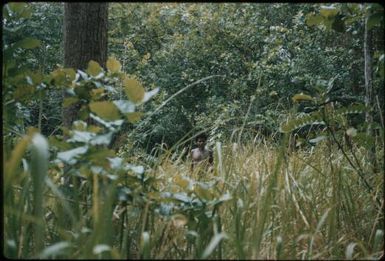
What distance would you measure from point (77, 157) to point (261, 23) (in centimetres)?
702

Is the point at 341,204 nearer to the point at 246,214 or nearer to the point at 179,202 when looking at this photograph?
the point at 246,214

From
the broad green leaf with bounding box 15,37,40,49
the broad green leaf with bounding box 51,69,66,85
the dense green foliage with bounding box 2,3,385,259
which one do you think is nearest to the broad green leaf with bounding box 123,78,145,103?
the dense green foliage with bounding box 2,3,385,259

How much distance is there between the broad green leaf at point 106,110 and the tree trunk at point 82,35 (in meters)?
0.97

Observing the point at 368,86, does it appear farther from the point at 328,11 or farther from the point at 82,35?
the point at 82,35

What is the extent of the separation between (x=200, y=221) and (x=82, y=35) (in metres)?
1.26

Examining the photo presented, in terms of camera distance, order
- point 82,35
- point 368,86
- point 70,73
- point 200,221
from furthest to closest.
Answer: point 82,35
point 368,86
point 70,73
point 200,221

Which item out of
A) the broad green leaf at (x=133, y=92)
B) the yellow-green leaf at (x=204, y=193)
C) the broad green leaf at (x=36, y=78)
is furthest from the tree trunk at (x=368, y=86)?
the broad green leaf at (x=36, y=78)

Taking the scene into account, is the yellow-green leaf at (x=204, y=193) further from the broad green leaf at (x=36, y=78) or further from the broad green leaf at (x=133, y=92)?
the broad green leaf at (x=36, y=78)

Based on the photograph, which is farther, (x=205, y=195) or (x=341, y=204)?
(x=341, y=204)

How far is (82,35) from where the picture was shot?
7.92 feet

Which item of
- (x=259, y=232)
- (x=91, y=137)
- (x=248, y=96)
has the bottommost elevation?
(x=259, y=232)

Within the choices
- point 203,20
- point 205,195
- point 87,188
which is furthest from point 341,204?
point 203,20

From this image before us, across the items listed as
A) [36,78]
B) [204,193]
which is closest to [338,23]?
[204,193]

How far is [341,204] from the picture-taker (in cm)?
207
